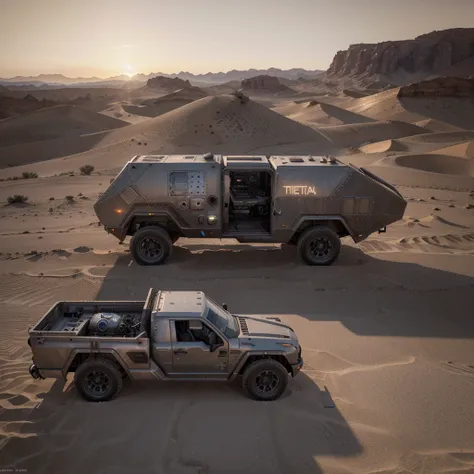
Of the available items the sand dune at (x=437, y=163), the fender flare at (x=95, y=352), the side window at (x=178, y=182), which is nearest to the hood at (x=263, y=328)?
the fender flare at (x=95, y=352)

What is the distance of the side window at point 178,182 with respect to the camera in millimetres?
12398

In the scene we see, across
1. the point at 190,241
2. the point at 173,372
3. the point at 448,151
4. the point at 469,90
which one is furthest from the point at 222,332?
the point at 469,90

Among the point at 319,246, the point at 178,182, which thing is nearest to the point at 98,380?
the point at 178,182

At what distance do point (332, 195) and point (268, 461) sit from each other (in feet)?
24.8

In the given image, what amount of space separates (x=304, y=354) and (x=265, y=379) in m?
1.66

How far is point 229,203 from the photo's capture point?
13.0 m

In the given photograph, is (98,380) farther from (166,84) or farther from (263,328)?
(166,84)

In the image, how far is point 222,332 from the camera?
721cm

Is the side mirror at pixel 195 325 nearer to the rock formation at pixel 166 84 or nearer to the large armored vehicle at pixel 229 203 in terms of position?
the large armored vehicle at pixel 229 203

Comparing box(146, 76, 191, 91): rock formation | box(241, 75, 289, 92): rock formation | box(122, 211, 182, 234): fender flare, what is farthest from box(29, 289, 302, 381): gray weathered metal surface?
box(146, 76, 191, 91): rock formation

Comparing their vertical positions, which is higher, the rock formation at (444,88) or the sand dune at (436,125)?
the rock formation at (444,88)

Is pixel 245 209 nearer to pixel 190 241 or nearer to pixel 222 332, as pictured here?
pixel 190 241

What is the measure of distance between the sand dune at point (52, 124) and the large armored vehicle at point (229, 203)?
4028 cm

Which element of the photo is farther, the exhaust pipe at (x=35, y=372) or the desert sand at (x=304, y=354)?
the exhaust pipe at (x=35, y=372)
